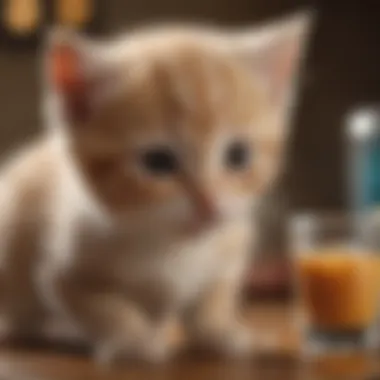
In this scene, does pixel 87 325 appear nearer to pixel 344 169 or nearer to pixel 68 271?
pixel 68 271

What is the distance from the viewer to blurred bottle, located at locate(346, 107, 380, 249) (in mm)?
979

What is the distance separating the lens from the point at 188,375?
0.76 meters

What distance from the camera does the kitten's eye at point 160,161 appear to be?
815mm

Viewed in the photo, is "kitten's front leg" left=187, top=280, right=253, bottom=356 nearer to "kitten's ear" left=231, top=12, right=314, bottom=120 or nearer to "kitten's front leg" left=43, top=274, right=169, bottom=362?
"kitten's front leg" left=43, top=274, right=169, bottom=362

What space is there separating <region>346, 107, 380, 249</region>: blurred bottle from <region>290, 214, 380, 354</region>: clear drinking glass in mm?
103

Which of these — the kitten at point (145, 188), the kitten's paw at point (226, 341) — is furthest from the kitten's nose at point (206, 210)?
the kitten's paw at point (226, 341)

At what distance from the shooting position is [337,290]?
84cm

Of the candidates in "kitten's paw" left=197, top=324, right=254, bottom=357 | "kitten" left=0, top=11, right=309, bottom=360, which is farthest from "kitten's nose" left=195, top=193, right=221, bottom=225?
"kitten's paw" left=197, top=324, right=254, bottom=357

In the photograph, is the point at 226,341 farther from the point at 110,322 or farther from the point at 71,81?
the point at 71,81

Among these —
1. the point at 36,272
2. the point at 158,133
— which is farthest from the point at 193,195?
the point at 36,272

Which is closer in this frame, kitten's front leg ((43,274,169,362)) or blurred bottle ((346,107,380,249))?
kitten's front leg ((43,274,169,362))

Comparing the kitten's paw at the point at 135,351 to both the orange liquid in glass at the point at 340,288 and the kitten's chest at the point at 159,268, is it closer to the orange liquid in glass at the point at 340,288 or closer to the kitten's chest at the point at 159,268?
the kitten's chest at the point at 159,268

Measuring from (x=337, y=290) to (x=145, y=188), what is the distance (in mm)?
199

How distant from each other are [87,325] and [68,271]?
51 millimetres
